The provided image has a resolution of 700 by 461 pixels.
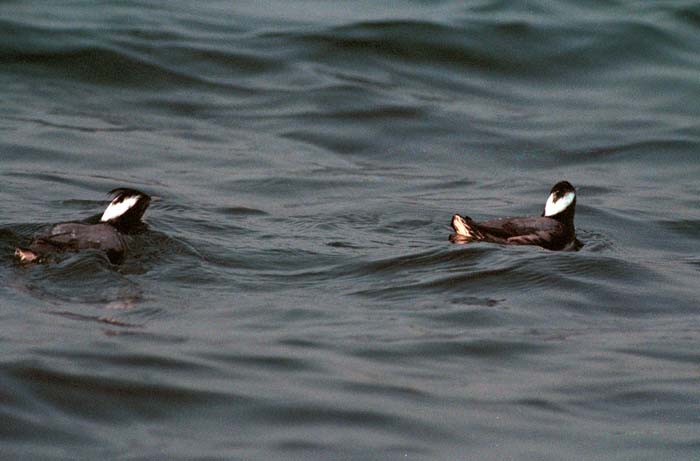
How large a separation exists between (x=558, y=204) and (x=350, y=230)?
1911 mm

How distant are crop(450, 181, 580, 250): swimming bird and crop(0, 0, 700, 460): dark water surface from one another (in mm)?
279

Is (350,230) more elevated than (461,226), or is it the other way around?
(461,226)

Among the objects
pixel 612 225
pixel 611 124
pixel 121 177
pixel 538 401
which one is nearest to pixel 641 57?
pixel 611 124

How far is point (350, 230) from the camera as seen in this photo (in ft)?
41.7

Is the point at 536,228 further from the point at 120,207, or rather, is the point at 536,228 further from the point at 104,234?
the point at 104,234

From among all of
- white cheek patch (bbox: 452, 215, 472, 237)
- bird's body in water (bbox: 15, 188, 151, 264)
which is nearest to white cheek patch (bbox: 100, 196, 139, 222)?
bird's body in water (bbox: 15, 188, 151, 264)

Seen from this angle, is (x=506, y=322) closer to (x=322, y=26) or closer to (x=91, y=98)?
(x=91, y=98)

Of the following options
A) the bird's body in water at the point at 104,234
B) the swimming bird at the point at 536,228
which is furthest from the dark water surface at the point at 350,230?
the swimming bird at the point at 536,228

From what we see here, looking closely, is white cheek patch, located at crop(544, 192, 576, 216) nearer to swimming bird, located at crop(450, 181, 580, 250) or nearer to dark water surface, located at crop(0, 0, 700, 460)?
swimming bird, located at crop(450, 181, 580, 250)

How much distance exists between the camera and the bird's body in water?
10.4 meters

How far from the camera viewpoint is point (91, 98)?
18.5m

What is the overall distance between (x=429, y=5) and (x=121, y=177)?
35.0 feet

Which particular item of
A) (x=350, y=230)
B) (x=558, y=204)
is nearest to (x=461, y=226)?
(x=350, y=230)

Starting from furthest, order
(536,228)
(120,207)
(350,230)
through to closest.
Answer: (350,230), (536,228), (120,207)
